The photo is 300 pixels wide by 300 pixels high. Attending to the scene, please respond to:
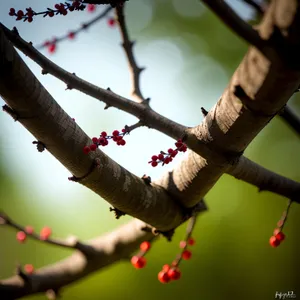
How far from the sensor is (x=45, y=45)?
7.66 feet

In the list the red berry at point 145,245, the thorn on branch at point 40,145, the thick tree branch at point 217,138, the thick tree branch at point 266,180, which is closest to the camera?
the thick tree branch at point 217,138

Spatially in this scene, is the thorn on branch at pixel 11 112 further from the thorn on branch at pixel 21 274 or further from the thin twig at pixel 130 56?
the thorn on branch at pixel 21 274

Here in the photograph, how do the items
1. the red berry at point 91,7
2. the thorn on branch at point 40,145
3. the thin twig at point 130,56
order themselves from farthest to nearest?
1. the red berry at point 91,7
2. the thin twig at point 130,56
3. the thorn on branch at point 40,145

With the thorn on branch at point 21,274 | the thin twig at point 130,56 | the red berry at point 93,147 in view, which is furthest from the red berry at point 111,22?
the thorn on branch at point 21,274

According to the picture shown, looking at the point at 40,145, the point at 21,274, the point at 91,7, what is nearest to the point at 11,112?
the point at 40,145

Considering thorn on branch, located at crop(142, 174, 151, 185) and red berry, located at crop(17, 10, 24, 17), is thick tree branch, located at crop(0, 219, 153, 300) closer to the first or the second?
thorn on branch, located at crop(142, 174, 151, 185)

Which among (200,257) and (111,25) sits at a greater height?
(111,25)

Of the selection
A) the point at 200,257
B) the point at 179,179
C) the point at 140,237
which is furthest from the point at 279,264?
the point at 179,179

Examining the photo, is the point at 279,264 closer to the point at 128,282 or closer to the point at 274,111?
the point at 128,282

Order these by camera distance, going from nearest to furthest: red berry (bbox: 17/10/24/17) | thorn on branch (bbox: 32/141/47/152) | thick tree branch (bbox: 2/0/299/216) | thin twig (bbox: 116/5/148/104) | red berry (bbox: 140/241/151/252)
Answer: thick tree branch (bbox: 2/0/299/216) → thorn on branch (bbox: 32/141/47/152) → red berry (bbox: 17/10/24/17) → thin twig (bbox: 116/5/148/104) → red berry (bbox: 140/241/151/252)

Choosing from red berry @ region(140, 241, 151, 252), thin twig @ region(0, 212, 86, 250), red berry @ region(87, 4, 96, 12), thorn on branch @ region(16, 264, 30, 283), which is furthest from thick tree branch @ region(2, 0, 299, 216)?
red berry @ region(87, 4, 96, 12)

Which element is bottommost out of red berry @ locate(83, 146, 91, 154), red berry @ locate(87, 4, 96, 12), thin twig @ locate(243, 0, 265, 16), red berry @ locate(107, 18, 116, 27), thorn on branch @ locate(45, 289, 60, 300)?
thorn on branch @ locate(45, 289, 60, 300)

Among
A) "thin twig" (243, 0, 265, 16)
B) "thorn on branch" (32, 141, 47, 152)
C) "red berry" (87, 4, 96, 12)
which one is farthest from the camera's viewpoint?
"red berry" (87, 4, 96, 12)

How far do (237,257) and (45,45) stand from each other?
3880 millimetres
